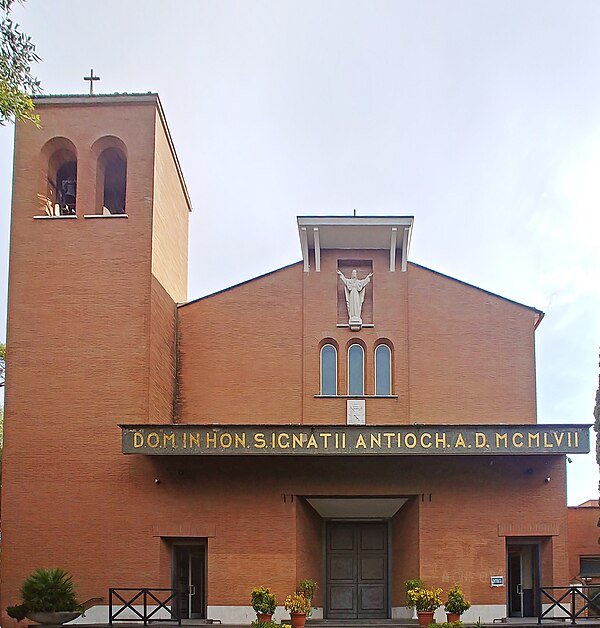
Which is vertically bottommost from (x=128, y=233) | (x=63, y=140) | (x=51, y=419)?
(x=51, y=419)

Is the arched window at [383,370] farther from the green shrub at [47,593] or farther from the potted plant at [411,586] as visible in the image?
the green shrub at [47,593]

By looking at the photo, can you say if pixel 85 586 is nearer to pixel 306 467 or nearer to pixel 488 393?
pixel 306 467

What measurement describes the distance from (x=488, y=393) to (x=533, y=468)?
240 centimetres

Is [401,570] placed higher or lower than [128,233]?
lower

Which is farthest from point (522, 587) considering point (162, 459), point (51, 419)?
point (51, 419)

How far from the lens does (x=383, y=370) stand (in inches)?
1026

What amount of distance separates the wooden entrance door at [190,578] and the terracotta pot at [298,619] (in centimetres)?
271

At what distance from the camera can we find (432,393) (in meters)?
25.8

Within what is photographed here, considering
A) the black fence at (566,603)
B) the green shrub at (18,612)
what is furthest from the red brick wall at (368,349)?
the green shrub at (18,612)

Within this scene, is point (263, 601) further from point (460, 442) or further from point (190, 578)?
point (460, 442)

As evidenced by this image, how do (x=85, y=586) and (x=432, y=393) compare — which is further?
(x=432, y=393)

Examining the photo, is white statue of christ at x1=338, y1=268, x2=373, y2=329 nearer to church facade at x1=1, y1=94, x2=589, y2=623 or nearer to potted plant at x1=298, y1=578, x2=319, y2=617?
church facade at x1=1, y1=94, x2=589, y2=623

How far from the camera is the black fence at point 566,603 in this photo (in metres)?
22.5

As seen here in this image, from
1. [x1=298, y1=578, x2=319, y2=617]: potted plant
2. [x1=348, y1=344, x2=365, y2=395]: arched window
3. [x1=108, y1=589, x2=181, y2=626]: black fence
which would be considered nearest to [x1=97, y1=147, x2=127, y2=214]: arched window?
[x1=348, y1=344, x2=365, y2=395]: arched window
